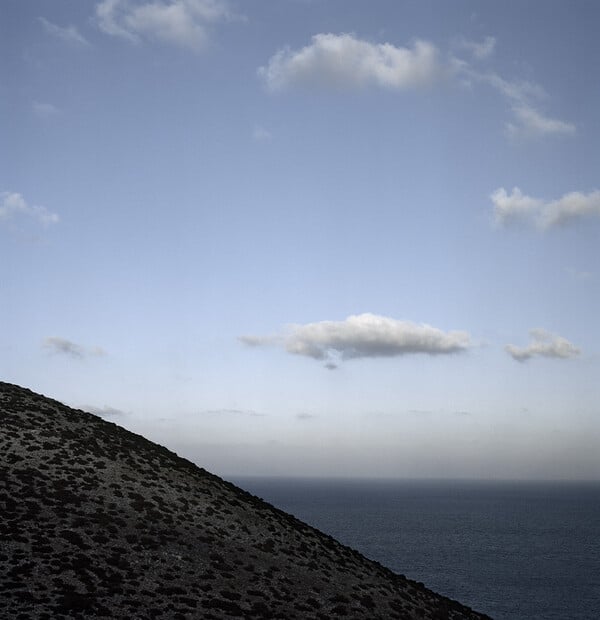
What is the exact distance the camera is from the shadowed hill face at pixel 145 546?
97.3 ft

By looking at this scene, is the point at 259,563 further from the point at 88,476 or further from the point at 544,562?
the point at 544,562

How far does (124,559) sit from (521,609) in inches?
3263

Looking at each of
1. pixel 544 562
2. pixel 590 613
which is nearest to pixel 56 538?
pixel 590 613

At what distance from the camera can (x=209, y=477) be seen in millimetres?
54250

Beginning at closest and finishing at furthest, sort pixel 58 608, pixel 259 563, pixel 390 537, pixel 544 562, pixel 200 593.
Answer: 1. pixel 58 608
2. pixel 200 593
3. pixel 259 563
4. pixel 544 562
5. pixel 390 537

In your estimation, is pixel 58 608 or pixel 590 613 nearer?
pixel 58 608

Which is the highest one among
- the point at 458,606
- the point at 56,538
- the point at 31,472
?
the point at 31,472

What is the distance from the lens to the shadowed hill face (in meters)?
29.7

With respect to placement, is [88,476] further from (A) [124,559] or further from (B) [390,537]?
(B) [390,537]

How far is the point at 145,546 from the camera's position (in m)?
35.3

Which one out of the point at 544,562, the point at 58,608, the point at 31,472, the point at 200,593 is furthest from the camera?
the point at 544,562

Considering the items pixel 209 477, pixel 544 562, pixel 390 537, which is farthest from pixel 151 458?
pixel 390 537

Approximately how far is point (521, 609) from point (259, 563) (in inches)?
2949

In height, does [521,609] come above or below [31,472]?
below
